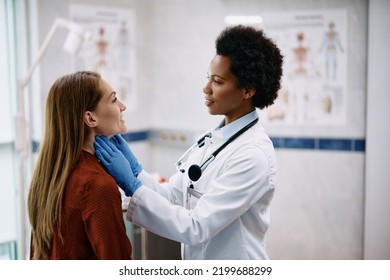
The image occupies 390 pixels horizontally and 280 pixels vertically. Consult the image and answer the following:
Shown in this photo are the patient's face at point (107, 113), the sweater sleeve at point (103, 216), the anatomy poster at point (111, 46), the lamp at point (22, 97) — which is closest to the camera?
the sweater sleeve at point (103, 216)

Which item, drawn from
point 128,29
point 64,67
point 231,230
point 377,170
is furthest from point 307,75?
point 231,230

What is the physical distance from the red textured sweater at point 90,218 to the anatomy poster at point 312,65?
1706 mm

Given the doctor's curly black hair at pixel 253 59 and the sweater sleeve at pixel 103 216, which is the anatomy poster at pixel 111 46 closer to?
the doctor's curly black hair at pixel 253 59

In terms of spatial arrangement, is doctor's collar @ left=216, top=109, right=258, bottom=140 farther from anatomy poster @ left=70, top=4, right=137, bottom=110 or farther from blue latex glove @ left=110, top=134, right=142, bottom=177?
anatomy poster @ left=70, top=4, right=137, bottom=110

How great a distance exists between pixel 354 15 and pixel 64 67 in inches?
61.2

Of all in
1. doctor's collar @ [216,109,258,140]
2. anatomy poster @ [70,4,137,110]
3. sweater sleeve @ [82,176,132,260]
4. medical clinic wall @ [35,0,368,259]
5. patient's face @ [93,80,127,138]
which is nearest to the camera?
sweater sleeve @ [82,176,132,260]

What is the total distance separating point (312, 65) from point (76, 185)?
1.82 m

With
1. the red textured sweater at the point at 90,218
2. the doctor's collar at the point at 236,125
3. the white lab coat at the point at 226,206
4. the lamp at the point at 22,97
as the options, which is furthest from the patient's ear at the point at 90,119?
the lamp at the point at 22,97

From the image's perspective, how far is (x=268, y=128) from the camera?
2908 millimetres

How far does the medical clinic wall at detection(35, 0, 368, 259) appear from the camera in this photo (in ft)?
8.85

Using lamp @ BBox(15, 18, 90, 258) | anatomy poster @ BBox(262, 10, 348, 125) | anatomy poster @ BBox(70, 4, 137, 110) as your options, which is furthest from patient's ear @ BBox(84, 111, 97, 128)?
anatomy poster @ BBox(262, 10, 348, 125)

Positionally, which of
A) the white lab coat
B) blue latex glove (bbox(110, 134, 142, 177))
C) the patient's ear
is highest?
the patient's ear

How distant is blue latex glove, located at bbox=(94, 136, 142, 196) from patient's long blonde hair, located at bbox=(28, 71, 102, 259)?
0.07 metres

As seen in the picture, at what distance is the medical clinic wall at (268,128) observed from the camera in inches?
106
